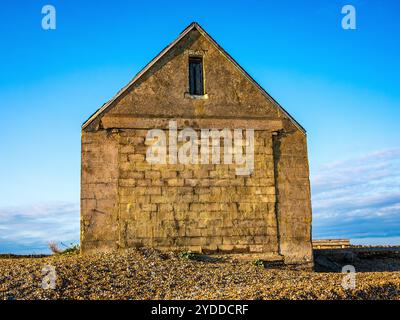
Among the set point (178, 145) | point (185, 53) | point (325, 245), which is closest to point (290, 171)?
point (178, 145)

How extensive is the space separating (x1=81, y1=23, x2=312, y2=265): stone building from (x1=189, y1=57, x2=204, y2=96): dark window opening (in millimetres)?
31

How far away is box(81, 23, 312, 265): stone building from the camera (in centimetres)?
1270

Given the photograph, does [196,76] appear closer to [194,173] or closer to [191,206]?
[194,173]

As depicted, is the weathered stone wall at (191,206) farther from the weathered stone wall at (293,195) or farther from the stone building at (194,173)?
the weathered stone wall at (293,195)

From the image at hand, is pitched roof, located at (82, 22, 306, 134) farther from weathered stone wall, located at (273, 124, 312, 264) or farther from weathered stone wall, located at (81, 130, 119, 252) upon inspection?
weathered stone wall, located at (81, 130, 119, 252)

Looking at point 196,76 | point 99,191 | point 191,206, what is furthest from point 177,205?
point 196,76

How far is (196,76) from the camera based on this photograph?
14.0m

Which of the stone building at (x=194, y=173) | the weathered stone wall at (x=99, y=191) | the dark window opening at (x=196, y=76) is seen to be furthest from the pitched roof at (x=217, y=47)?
the weathered stone wall at (x=99, y=191)

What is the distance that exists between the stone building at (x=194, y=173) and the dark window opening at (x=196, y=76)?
31 millimetres

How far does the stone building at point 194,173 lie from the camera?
1270cm

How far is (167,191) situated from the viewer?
12.9 meters

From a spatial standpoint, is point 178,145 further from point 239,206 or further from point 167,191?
point 239,206

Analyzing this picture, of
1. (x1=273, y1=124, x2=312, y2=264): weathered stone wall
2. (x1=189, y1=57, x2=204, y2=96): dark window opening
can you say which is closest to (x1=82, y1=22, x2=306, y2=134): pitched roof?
(x1=273, y1=124, x2=312, y2=264): weathered stone wall

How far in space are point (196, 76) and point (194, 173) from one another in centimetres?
300
